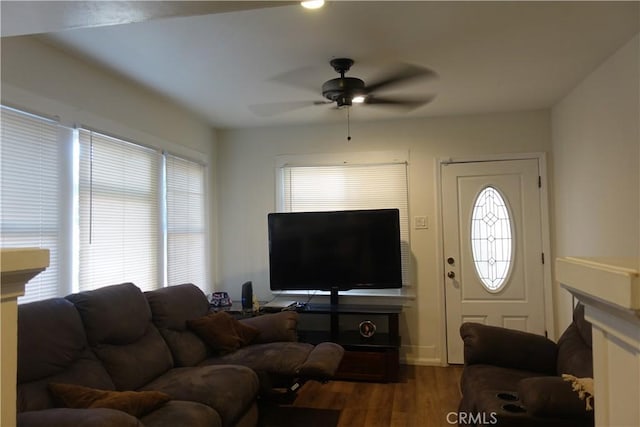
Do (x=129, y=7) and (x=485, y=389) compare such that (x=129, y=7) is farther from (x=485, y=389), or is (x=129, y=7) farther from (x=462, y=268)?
(x=462, y=268)

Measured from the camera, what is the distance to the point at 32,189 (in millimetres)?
2500

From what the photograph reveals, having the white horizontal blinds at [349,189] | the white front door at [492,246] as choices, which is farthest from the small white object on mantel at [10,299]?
the white front door at [492,246]

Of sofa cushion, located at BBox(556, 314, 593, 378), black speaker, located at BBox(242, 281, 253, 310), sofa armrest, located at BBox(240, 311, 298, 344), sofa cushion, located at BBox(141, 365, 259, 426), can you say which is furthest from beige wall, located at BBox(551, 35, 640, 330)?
black speaker, located at BBox(242, 281, 253, 310)

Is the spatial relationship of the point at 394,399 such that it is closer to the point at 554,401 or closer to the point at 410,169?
the point at 554,401

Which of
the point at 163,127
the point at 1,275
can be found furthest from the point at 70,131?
the point at 1,275

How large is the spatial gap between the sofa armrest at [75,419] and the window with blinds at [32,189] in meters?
0.89

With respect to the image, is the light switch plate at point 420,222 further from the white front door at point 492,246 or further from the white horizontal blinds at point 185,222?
the white horizontal blinds at point 185,222

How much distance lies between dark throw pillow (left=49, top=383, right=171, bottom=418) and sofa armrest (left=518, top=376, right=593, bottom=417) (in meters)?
1.84

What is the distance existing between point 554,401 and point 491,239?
8.50 feet

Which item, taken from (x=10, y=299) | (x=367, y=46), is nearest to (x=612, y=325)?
(x=10, y=299)

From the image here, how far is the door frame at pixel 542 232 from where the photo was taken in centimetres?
420

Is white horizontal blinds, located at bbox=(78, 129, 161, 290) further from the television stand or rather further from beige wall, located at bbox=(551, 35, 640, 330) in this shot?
beige wall, located at bbox=(551, 35, 640, 330)

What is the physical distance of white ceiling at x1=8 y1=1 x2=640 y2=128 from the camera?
91.2 inches

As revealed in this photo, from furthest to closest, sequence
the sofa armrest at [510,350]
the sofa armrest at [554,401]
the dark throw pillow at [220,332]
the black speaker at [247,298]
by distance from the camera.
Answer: the black speaker at [247,298]
the dark throw pillow at [220,332]
the sofa armrest at [510,350]
the sofa armrest at [554,401]
